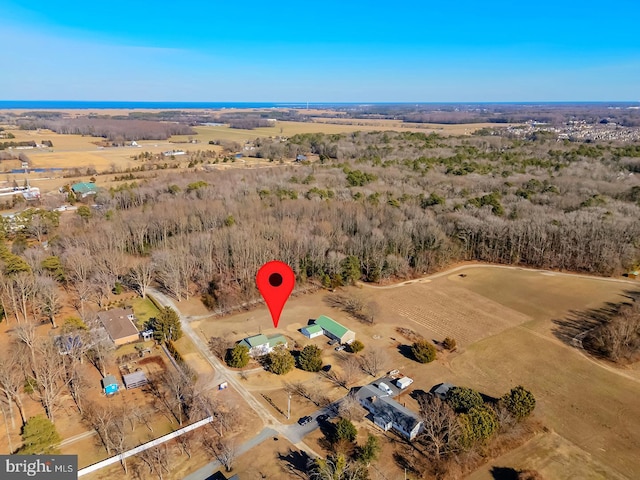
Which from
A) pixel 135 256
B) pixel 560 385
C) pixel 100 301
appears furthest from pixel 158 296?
pixel 560 385

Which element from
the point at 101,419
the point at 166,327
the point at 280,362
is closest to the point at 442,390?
the point at 280,362

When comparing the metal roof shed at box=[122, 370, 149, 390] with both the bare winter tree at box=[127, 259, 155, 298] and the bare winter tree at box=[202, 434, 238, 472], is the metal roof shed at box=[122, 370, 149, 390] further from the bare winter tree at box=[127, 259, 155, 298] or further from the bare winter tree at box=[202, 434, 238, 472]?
the bare winter tree at box=[127, 259, 155, 298]

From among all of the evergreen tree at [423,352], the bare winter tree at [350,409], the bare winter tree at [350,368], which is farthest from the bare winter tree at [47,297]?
the evergreen tree at [423,352]

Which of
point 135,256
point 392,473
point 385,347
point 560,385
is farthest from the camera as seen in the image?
point 135,256

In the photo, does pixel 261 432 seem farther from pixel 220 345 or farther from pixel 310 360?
pixel 220 345

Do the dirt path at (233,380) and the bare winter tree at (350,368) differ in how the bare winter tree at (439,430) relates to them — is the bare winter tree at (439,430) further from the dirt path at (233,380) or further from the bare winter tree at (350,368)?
the dirt path at (233,380)

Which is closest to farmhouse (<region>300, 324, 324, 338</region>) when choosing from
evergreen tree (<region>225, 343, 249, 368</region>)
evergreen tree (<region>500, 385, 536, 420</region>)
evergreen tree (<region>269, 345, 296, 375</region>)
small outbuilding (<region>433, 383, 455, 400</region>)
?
evergreen tree (<region>269, 345, 296, 375</region>)

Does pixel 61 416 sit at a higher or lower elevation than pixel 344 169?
lower

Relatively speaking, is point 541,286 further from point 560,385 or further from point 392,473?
point 392,473
